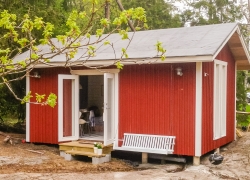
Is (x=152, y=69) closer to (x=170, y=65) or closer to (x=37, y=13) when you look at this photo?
(x=170, y=65)

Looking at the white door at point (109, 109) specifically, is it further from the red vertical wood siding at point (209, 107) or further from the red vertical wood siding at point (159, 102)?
the red vertical wood siding at point (209, 107)

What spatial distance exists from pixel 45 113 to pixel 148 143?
10.5ft

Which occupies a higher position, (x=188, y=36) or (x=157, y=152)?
(x=188, y=36)

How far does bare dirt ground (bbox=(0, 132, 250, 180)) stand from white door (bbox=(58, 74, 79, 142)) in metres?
0.60

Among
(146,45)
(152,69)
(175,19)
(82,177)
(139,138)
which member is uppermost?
(175,19)

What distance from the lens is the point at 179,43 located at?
9.12 metres

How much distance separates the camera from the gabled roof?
8.07 meters

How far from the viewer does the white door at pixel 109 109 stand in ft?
29.8

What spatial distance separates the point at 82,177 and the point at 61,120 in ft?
7.79

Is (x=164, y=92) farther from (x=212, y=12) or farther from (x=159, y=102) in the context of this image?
(x=212, y=12)

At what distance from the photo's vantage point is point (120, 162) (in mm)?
9188

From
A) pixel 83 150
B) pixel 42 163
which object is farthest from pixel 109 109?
pixel 42 163

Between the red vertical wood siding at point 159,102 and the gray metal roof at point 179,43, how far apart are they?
0.40 metres

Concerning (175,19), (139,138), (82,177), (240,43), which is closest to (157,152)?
(139,138)
